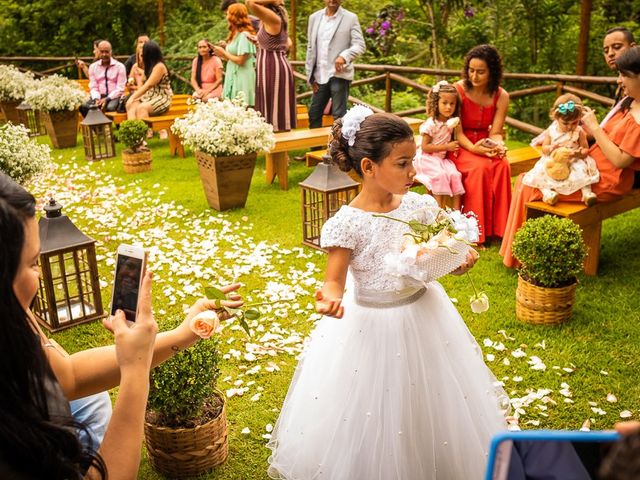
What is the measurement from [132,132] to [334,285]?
6.00 metres

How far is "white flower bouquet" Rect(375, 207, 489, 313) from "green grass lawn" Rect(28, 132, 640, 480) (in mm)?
1067

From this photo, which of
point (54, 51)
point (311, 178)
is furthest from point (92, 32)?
point (311, 178)

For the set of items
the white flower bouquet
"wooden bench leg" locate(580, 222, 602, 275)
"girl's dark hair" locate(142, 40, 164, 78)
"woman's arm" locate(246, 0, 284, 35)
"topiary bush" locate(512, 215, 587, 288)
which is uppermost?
"woman's arm" locate(246, 0, 284, 35)

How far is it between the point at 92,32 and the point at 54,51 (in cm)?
109

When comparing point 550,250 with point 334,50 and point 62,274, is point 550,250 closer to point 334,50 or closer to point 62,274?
point 62,274

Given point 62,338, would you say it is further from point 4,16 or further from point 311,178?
point 4,16

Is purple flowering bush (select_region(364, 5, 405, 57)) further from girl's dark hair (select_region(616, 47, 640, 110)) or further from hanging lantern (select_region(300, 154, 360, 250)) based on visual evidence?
girl's dark hair (select_region(616, 47, 640, 110))

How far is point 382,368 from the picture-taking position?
2.79 metres

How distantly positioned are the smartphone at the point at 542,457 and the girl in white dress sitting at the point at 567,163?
3527 millimetres

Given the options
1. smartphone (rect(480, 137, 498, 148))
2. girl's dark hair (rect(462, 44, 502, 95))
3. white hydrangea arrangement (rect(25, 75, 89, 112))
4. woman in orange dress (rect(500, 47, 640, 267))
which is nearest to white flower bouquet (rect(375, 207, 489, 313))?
woman in orange dress (rect(500, 47, 640, 267))

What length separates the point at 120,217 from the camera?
6.73 m

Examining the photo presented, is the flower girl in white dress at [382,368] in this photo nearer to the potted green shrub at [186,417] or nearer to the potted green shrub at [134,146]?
the potted green shrub at [186,417]

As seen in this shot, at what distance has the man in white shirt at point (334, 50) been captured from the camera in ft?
25.5

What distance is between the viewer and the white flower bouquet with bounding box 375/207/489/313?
266 centimetres
